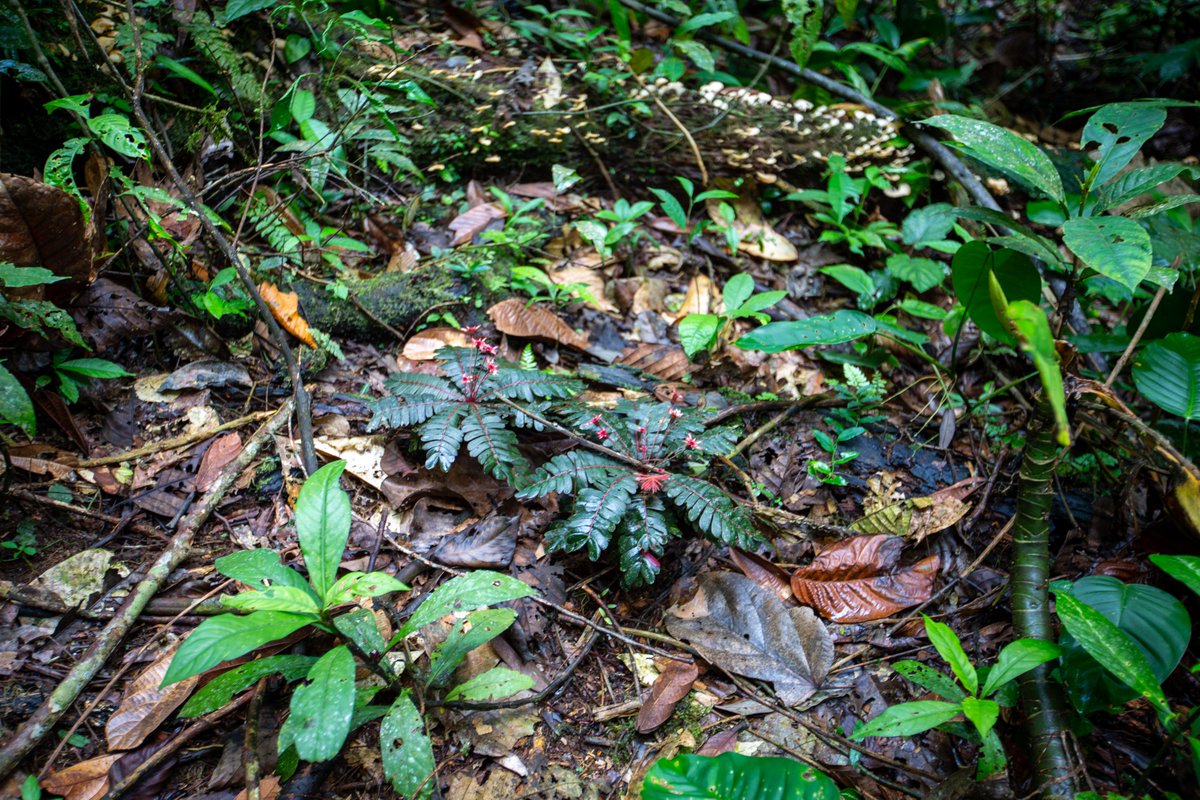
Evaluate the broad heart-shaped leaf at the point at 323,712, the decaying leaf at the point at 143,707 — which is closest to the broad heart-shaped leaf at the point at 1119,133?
the broad heart-shaped leaf at the point at 323,712

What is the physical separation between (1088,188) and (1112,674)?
1409 millimetres

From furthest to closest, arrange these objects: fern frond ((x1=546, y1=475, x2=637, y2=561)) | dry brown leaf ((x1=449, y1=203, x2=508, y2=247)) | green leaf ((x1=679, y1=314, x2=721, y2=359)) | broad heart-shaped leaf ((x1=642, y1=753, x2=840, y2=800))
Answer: dry brown leaf ((x1=449, y1=203, x2=508, y2=247)) < green leaf ((x1=679, y1=314, x2=721, y2=359)) < fern frond ((x1=546, y1=475, x2=637, y2=561)) < broad heart-shaped leaf ((x1=642, y1=753, x2=840, y2=800))

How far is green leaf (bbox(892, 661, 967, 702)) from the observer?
70.4 inches

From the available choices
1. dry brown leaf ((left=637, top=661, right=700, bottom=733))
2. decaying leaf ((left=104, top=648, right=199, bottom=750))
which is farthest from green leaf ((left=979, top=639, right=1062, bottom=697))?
decaying leaf ((left=104, top=648, right=199, bottom=750))

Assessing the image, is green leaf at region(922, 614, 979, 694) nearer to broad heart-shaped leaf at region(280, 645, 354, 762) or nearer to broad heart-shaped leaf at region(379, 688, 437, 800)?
broad heart-shaped leaf at region(379, 688, 437, 800)

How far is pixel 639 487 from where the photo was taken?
221 centimetres

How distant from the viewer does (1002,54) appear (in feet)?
19.3

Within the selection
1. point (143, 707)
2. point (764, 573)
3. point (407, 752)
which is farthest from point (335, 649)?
point (764, 573)

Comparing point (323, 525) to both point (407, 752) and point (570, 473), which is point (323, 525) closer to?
point (407, 752)

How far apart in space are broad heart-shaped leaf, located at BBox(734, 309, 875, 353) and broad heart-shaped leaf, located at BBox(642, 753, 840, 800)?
→ 1.49 m

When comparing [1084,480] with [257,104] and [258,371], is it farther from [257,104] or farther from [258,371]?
[257,104]

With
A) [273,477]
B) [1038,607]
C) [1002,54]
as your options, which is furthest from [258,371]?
[1002,54]

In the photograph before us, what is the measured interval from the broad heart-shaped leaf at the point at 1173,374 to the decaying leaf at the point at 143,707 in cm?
308

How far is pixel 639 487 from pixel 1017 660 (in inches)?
44.1
